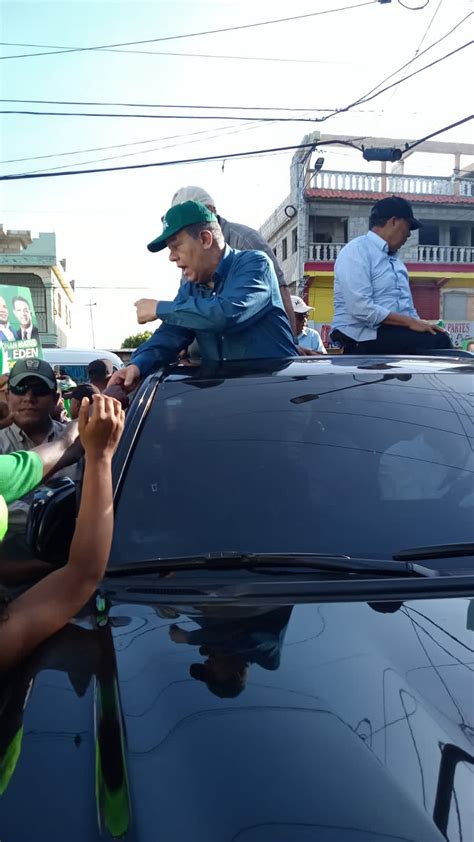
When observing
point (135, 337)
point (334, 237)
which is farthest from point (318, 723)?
point (135, 337)

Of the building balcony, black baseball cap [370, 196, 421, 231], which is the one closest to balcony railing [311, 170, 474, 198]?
the building balcony

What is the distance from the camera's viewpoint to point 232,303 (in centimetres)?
256

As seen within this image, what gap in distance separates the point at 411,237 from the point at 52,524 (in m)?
24.8

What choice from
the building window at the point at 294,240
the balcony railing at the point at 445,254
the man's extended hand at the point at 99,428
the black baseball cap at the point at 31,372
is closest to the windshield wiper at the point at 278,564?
the man's extended hand at the point at 99,428

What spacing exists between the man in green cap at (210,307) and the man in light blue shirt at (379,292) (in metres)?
0.81

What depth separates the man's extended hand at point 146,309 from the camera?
2.71 meters

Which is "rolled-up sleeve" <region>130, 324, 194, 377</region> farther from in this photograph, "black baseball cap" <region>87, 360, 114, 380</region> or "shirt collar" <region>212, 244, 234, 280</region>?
"black baseball cap" <region>87, 360, 114, 380</region>

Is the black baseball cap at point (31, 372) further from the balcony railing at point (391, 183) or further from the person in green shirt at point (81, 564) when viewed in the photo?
the balcony railing at point (391, 183)

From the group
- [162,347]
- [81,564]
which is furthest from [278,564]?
[162,347]

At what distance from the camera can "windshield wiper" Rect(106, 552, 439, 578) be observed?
160cm

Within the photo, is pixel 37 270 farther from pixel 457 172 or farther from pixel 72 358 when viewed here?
pixel 72 358

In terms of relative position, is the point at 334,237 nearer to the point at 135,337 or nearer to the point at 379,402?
the point at 135,337

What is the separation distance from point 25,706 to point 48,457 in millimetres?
1213

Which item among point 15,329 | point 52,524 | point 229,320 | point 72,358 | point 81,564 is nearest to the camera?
point 81,564
